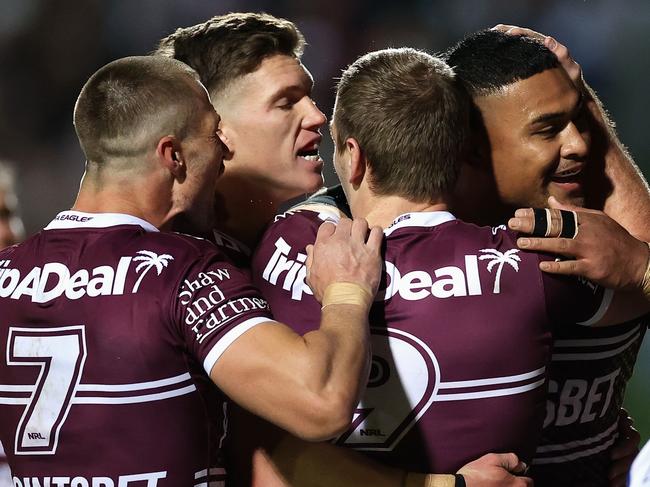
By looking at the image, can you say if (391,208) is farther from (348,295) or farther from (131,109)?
(131,109)

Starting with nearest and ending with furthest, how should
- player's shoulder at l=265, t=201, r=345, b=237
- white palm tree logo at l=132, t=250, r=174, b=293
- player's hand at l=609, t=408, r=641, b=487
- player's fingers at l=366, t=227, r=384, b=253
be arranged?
white palm tree logo at l=132, t=250, r=174, b=293 → player's fingers at l=366, t=227, r=384, b=253 → player's shoulder at l=265, t=201, r=345, b=237 → player's hand at l=609, t=408, r=641, b=487

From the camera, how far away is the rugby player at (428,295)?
9.27 feet

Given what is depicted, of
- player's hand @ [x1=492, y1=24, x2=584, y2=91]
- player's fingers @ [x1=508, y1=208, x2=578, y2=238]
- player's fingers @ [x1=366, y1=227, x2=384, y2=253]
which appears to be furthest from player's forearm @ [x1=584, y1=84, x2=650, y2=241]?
player's fingers @ [x1=366, y1=227, x2=384, y2=253]

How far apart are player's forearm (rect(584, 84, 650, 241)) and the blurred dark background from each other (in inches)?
196

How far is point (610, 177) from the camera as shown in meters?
3.69

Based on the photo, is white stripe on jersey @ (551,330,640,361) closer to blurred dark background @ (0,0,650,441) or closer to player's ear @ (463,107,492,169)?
player's ear @ (463,107,492,169)

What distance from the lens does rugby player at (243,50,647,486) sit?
2.83 metres

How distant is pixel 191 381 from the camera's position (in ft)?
9.23

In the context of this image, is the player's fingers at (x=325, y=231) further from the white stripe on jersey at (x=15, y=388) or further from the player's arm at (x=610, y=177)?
the player's arm at (x=610, y=177)

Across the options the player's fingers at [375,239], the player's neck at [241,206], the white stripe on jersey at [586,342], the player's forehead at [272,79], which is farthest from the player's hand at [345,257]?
the player's forehead at [272,79]

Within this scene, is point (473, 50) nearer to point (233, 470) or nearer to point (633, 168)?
point (633, 168)

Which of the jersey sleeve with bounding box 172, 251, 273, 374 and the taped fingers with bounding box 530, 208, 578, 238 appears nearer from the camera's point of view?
the jersey sleeve with bounding box 172, 251, 273, 374

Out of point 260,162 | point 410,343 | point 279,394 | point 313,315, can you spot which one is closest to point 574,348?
point 410,343

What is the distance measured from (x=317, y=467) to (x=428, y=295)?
0.61m
